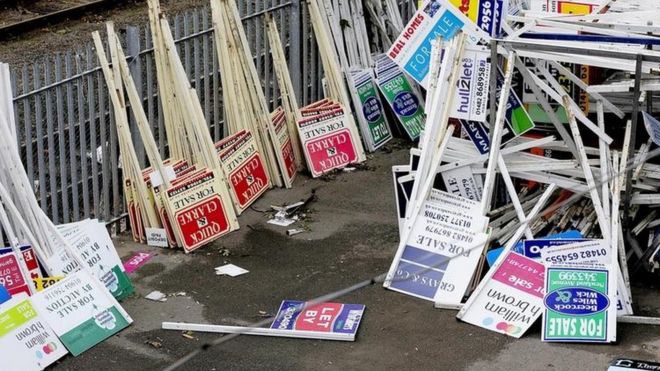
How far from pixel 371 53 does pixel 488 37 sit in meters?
3.21

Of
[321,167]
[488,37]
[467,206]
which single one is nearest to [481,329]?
[467,206]

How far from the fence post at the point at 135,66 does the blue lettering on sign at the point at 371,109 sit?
295 cm

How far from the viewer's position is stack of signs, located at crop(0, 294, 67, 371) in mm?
8320

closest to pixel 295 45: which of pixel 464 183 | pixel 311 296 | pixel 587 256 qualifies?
pixel 464 183

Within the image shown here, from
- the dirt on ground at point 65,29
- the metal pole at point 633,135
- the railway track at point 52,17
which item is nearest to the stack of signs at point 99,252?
the metal pole at point 633,135

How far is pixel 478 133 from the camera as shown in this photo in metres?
10.2

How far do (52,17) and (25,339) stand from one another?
980cm

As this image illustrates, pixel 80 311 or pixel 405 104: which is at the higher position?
pixel 80 311

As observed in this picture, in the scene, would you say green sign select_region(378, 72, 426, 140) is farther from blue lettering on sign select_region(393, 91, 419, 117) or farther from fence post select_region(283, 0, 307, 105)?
fence post select_region(283, 0, 307, 105)

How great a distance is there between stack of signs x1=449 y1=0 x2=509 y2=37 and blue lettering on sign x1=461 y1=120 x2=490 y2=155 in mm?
933

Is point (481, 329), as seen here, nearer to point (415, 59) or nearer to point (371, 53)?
point (415, 59)

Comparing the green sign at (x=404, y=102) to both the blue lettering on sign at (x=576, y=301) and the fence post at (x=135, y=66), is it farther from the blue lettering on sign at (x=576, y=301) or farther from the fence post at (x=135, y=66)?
A: the blue lettering on sign at (x=576, y=301)

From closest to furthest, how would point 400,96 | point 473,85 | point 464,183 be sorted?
point 473,85
point 464,183
point 400,96

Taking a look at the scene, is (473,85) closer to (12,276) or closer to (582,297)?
(582,297)
